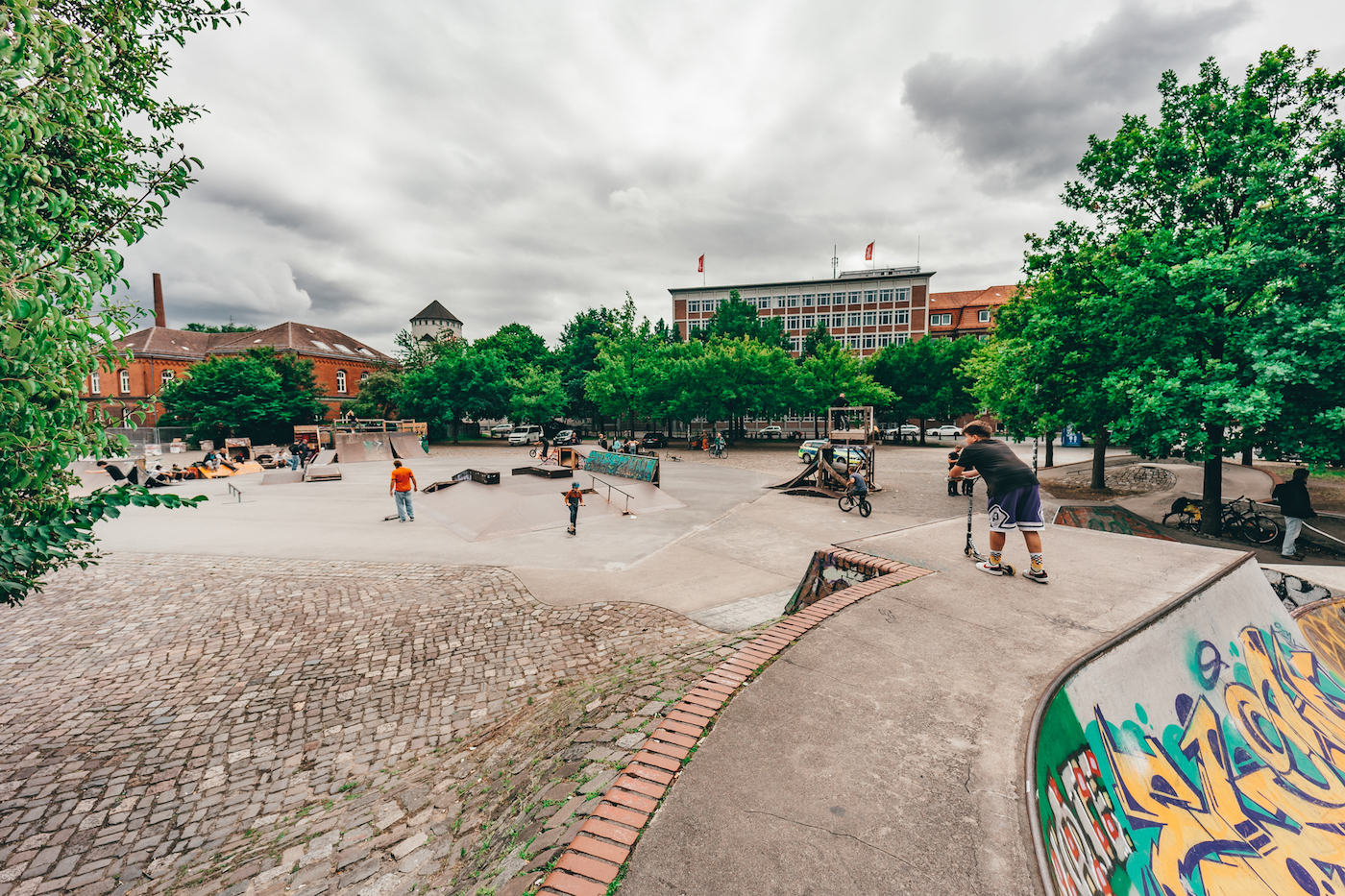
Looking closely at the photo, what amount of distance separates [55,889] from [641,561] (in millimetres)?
7684

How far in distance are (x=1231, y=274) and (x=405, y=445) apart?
4111 cm

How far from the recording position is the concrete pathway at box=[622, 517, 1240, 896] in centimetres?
235

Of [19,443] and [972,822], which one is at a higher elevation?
[19,443]

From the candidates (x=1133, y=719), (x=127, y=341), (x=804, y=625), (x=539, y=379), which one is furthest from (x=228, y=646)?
(x=127, y=341)

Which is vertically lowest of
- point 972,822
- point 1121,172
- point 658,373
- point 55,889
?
point 55,889

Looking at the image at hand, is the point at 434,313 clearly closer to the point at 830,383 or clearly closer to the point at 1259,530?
the point at 830,383

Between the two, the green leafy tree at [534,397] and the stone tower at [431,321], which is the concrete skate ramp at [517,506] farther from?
the stone tower at [431,321]

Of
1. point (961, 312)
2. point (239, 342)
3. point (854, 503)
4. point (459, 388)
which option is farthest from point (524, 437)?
point (961, 312)

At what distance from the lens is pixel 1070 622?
4715mm

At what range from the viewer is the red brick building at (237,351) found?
5597 cm

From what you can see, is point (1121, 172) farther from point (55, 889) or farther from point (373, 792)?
point (55, 889)

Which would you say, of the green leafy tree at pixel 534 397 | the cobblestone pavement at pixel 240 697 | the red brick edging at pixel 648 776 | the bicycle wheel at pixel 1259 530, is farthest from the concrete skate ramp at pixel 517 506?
the green leafy tree at pixel 534 397

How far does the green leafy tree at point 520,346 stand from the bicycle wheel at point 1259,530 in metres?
47.2

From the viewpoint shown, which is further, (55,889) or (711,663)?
(711,663)
